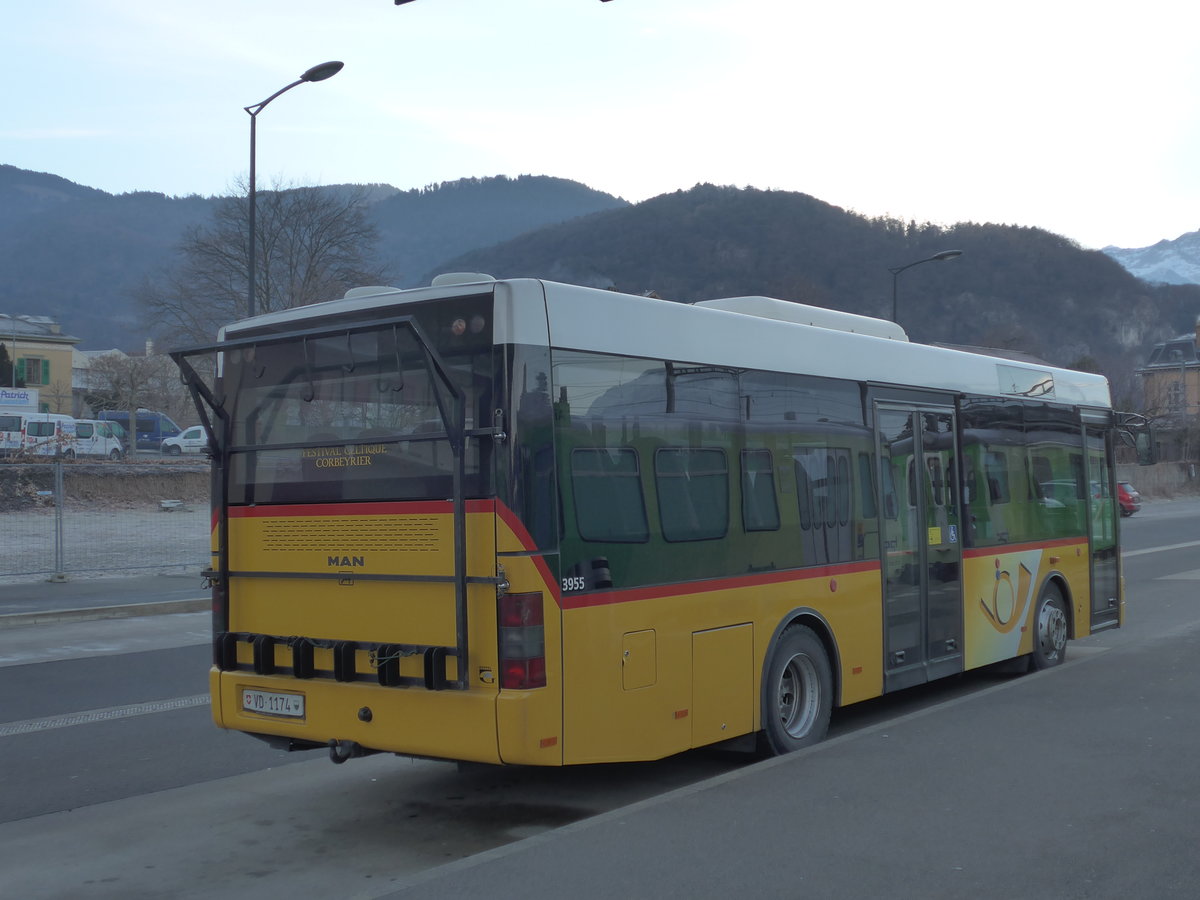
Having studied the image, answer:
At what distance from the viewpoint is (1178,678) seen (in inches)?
387

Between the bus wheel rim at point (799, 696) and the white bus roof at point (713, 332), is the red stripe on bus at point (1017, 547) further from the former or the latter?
the bus wheel rim at point (799, 696)

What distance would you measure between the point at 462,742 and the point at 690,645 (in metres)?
1.49

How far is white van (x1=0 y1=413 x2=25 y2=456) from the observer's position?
4584cm

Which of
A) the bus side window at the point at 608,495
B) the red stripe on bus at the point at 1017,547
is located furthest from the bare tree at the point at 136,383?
the bus side window at the point at 608,495

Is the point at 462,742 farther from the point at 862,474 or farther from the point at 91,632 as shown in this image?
the point at 91,632

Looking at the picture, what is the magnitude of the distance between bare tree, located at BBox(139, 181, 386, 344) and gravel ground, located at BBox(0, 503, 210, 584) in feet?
93.1

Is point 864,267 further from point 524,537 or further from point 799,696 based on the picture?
point 524,537

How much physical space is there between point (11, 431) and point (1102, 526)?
44961mm

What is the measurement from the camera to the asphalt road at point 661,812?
5113mm

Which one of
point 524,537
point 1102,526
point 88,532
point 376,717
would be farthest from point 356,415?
point 88,532

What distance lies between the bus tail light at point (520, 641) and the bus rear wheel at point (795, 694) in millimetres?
2073

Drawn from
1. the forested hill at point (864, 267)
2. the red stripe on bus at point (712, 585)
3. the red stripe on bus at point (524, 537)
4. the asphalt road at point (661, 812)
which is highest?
the forested hill at point (864, 267)

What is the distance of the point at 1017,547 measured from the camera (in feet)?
35.8

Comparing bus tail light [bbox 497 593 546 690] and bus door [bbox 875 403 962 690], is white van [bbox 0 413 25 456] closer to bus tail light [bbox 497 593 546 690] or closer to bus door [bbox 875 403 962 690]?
bus door [bbox 875 403 962 690]
